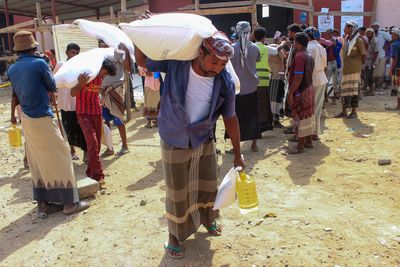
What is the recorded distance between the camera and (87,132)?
4.39 meters

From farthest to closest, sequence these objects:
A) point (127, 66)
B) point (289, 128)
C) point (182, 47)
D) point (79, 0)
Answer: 1. point (79, 0)
2. point (289, 128)
3. point (127, 66)
4. point (182, 47)

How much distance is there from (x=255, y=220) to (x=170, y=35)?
6.15 feet

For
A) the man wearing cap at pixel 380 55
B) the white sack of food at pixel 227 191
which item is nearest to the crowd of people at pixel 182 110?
the white sack of food at pixel 227 191

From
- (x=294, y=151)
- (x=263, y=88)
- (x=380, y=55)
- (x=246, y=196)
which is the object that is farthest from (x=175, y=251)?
(x=380, y=55)

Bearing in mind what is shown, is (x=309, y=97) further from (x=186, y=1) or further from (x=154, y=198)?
(x=186, y=1)

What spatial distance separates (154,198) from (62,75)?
1572 millimetres

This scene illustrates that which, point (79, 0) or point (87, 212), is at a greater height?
point (79, 0)

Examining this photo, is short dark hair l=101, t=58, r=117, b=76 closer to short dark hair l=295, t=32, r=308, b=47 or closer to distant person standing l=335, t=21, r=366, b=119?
short dark hair l=295, t=32, r=308, b=47

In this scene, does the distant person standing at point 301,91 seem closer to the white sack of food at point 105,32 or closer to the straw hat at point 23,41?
the white sack of food at point 105,32

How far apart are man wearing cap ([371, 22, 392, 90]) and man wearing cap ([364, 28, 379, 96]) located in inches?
7.2

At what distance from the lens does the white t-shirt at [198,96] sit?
268 centimetres

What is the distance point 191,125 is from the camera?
2.71 m

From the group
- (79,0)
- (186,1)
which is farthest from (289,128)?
(79,0)

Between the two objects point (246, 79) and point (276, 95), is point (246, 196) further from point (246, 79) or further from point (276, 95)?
point (276, 95)
